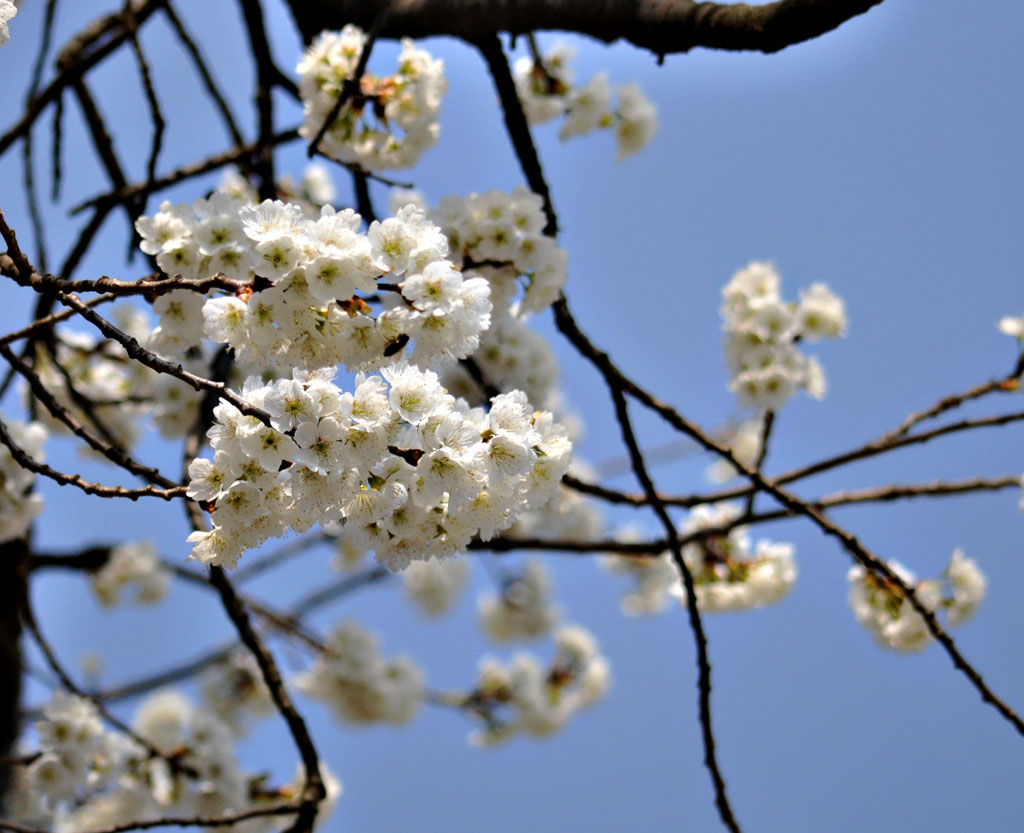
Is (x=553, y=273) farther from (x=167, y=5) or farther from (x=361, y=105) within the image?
(x=167, y=5)

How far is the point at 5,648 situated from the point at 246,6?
2.97 meters

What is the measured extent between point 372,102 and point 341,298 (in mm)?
1301

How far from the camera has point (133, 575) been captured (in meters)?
4.94

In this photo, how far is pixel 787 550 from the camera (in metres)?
3.25

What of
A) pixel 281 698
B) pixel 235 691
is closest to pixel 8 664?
pixel 235 691

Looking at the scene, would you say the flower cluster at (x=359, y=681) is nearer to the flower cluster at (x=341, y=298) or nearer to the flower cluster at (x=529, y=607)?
the flower cluster at (x=529, y=607)

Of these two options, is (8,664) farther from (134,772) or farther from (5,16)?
(5,16)

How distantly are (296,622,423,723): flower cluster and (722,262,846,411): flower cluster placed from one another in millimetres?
2665

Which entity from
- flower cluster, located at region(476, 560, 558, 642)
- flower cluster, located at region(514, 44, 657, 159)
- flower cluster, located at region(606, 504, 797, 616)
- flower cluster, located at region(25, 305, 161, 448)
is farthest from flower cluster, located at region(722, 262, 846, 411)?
flower cluster, located at region(476, 560, 558, 642)

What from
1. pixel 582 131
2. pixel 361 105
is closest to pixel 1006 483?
pixel 582 131

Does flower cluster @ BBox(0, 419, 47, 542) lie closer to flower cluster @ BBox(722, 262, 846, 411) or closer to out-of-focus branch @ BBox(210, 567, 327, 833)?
out-of-focus branch @ BBox(210, 567, 327, 833)

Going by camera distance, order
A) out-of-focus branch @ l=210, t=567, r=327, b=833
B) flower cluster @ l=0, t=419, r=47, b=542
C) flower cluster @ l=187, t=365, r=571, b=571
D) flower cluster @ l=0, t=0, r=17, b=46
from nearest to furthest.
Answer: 1. flower cluster @ l=187, t=365, r=571, b=571
2. flower cluster @ l=0, t=0, r=17, b=46
3. out-of-focus branch @ l=210, t=567, r=327, b=833
4. flower cluster @ l=0, t=419, r=47, b=542

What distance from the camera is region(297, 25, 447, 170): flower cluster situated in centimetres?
247

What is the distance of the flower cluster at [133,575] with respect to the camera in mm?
4816
